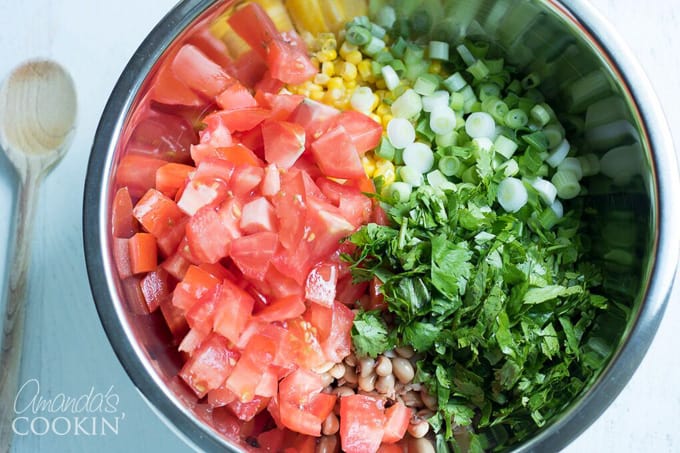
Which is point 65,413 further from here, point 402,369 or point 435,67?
point 435,67

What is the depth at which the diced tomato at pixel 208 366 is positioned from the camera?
1526mm

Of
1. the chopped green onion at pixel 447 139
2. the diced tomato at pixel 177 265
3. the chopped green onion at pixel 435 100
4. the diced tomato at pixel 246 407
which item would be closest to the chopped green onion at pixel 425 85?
the chopped green onion at pixel 435 100

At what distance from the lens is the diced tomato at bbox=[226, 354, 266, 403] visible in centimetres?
152

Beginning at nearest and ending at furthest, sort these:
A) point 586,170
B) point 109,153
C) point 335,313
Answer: point 109,153, point 335,313, point 586,170

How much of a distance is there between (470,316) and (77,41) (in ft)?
4.64

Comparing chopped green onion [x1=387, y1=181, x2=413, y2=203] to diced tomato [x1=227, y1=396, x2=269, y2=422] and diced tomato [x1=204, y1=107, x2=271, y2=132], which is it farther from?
diced tomato [x1=227, y1=396, x2=269, y2=422]

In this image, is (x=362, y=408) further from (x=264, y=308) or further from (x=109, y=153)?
(x=109, y=153)

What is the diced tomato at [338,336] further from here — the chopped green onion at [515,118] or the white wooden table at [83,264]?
the chopped green onion at [515,118]

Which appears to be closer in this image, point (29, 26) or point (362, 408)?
point (362, 408)

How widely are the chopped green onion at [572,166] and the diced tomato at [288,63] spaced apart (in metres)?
0.73

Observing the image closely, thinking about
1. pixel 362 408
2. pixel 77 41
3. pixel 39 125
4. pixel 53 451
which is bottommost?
pixel 53 451

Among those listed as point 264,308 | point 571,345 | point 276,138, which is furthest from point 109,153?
point 571,345

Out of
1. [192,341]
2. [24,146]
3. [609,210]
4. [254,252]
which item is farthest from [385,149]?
[24,146]

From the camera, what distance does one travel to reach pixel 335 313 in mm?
1585
